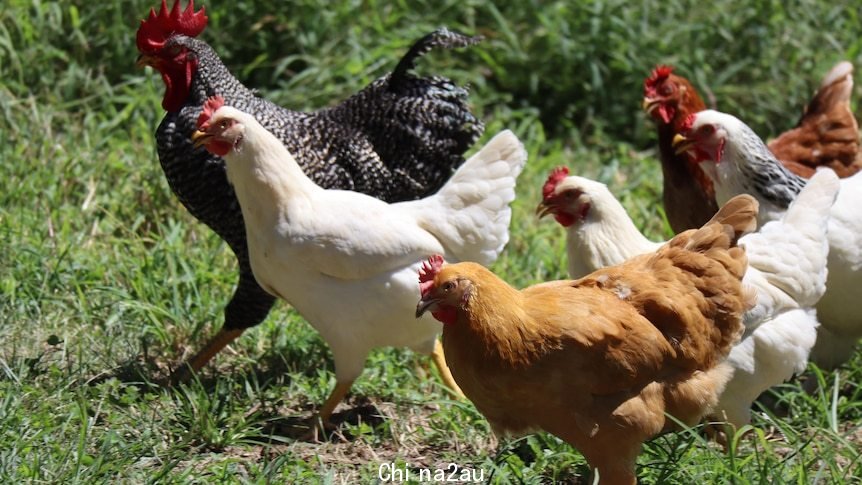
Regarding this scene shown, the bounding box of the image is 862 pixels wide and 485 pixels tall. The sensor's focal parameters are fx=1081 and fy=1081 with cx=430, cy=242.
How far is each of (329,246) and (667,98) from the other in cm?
242

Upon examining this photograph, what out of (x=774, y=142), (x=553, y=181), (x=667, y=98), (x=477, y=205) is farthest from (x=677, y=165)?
(x=477, y=205)

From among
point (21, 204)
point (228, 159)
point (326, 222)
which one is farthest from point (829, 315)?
point (21, 204)

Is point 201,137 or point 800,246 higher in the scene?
point 201,137

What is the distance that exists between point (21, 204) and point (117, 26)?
1578mm

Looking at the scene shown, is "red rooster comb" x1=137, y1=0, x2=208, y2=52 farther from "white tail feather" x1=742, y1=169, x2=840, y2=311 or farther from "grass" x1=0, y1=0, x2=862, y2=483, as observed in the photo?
"white tail feather" x1=742, y1=169, x2=840, y2=311

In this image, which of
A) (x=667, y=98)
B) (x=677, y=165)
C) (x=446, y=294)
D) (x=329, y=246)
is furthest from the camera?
(x=667, y=98)

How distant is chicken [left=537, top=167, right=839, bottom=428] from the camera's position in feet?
13.5

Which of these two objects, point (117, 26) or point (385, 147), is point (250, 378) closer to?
point (385, 147)

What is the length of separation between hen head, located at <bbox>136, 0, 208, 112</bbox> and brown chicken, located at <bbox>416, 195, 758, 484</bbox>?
192 centimetres

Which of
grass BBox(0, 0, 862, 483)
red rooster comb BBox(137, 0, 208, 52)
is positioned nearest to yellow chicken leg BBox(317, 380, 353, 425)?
grass BBox(0, 0, 862, 483)

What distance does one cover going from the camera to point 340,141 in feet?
16.7

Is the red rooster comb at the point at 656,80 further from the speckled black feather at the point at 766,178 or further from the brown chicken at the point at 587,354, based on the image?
the brown chicken at the point at 587,354

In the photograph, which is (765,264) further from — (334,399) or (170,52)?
(170,52)

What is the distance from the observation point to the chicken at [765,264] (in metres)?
4.10
